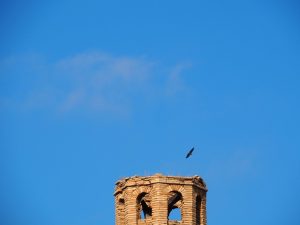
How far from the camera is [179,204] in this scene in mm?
178500

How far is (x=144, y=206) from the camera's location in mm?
179000

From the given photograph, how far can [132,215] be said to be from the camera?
176m

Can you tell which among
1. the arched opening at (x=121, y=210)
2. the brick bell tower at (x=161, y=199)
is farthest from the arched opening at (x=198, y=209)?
the arched opening at (x=121, y=210)

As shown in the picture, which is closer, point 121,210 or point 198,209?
point 198,209

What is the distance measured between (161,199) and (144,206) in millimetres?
4126

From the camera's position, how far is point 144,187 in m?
177

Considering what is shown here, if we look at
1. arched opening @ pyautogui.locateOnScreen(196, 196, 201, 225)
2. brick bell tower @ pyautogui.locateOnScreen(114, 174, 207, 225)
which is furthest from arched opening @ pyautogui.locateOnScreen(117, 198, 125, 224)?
arched opening @ pyautogui.locateOnScreen(196, 196, 201, 225)

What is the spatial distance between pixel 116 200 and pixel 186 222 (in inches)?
411

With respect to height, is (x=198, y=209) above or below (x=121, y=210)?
below

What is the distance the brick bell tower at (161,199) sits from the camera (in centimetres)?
17538

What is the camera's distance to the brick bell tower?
17538 cm

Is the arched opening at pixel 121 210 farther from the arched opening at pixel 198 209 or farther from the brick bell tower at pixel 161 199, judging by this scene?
the arched opening at pixel 198 209

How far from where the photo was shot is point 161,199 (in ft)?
576

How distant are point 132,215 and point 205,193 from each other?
9.75m
